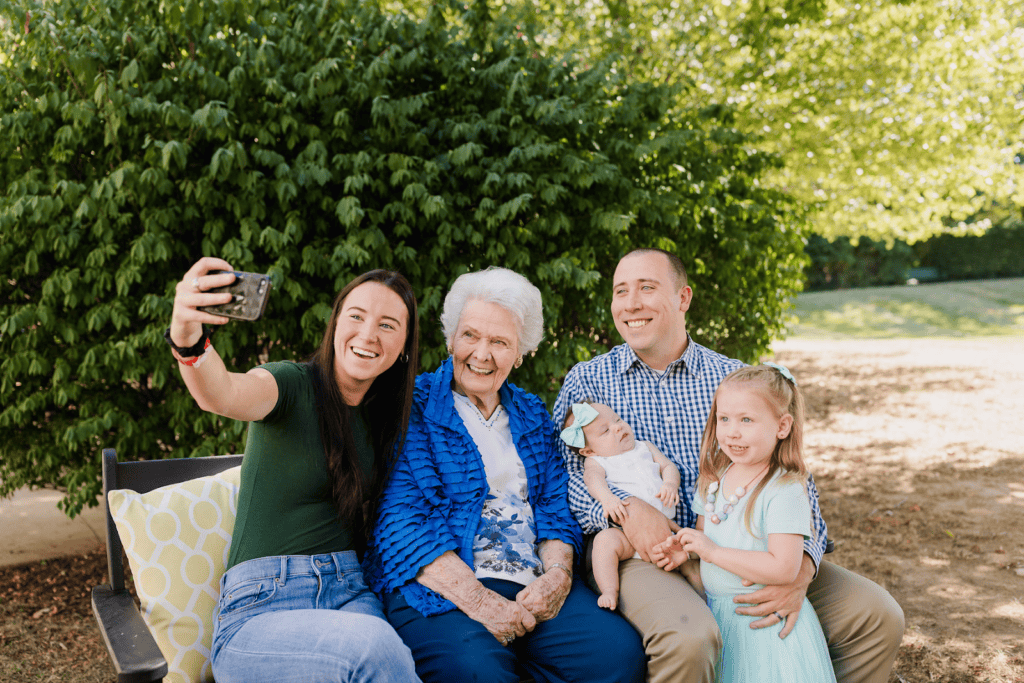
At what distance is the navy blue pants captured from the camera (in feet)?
7.22

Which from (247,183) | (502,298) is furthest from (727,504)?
(247,183)

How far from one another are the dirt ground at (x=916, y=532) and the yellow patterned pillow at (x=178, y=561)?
1711 millimetres

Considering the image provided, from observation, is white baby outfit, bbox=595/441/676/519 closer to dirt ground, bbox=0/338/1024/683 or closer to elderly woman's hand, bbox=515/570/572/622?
elderly woman's hand, bbox=515/570/572/622

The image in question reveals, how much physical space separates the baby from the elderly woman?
0.38 feet

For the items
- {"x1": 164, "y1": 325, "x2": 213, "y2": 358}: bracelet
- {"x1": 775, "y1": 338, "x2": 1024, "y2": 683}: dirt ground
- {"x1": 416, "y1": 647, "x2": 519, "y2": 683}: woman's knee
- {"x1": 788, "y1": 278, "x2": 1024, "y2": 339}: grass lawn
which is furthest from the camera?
{"x1": 788, "y1": 278, "x2": 1024, "y2": 339}: grass lawn

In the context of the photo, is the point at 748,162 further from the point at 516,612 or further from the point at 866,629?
the point at 516,612

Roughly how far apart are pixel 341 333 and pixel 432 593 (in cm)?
89

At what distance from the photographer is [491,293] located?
9.04 feet

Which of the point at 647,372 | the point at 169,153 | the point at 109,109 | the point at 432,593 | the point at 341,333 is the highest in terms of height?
the point at 109,109

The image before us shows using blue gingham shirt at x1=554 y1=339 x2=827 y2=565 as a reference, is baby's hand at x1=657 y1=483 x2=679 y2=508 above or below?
below

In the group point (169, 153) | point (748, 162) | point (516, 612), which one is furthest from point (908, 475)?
point (169, 153)

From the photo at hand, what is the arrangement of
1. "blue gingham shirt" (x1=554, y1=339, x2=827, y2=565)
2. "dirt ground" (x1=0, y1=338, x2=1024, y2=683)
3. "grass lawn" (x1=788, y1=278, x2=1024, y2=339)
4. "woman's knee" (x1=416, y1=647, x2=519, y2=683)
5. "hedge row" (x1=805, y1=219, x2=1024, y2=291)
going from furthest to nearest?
"hedge row" (x1=805, y1=219, x2=1024, y2=291) < "grass lawn" (x1=788, y1=278, x2=1024, y2=339) < "dirt ground" (x1=0, y1=338, x2=1024, y2=683) < "blue gingham shirt" (x1=554, y1=339, x2=827, y2=565) < "woman's knee" (x1=416, y1=647, x2=519, y2=683)

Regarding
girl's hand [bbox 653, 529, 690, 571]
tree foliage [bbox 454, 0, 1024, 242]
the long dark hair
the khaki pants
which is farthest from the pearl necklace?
tree foliage [bbox 454, 0, 1024, 242]

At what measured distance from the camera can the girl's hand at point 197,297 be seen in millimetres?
1767
